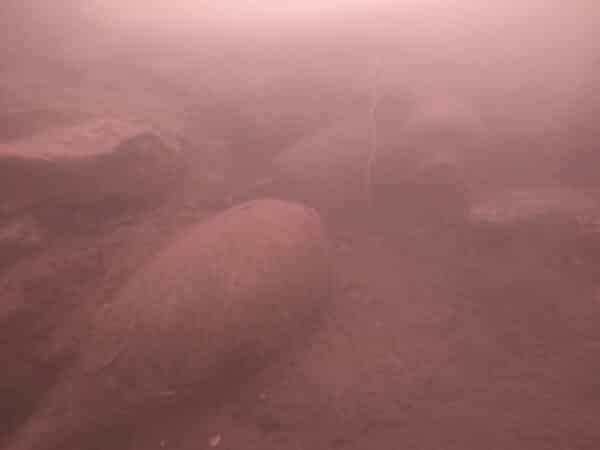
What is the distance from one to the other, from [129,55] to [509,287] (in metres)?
7.05

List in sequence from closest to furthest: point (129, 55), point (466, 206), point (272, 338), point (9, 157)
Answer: point (272, 338), point (9, 157), point (466, 206), point (129, 55)

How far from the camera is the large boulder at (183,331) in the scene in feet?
6.67

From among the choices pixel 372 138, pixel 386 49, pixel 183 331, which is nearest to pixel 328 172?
pixel 372 138

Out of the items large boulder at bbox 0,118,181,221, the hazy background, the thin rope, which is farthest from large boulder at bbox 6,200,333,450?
the hazy background

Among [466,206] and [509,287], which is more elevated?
[466,206]

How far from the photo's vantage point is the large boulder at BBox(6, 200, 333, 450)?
2033 millimetres

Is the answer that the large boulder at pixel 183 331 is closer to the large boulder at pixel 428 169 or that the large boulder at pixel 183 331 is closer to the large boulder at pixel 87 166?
the large boulder at pixel 87 166

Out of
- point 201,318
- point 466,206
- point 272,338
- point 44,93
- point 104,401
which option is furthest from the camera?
point 44,93

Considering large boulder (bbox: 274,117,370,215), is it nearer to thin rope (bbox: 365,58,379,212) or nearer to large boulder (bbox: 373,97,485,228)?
thin rope (bbox: 365,58,379,212)

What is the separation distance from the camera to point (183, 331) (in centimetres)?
221

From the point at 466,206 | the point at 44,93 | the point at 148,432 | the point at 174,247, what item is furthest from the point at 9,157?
the point at 466,206

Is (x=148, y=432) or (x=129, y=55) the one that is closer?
(x=148, y=432)

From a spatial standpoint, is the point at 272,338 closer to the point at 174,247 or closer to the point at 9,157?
the point at 174,247

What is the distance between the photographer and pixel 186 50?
684 centimetres
